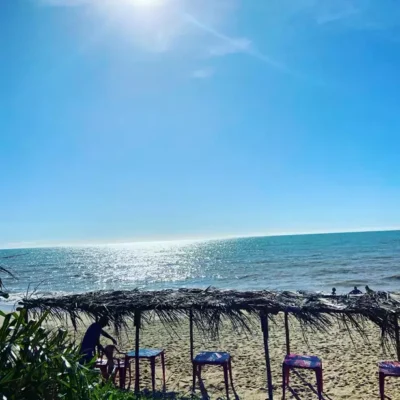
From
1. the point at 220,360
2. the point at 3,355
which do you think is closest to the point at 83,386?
the point at 3,355

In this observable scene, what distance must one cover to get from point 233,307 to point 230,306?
0.16 feet

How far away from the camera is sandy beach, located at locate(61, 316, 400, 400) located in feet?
21.9

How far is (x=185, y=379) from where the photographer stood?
24.8ft

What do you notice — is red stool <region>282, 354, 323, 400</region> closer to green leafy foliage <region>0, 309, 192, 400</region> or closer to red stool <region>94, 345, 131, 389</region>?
red stool <region>94, 345, 131, 389</region>

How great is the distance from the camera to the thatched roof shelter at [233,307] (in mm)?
5527

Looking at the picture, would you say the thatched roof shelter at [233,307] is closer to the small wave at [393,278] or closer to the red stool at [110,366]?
the red stool at [110,366]

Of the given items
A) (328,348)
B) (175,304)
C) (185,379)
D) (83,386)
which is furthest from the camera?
(328,348)

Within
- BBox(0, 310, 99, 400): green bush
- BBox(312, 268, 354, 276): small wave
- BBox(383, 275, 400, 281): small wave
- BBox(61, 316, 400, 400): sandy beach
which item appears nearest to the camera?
BBox(0, 310, 99, 400): green bush

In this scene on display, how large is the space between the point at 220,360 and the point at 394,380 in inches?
140

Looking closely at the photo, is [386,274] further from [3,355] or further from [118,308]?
[3,355]

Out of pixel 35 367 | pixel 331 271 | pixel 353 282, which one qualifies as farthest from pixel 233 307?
pixel 331 271

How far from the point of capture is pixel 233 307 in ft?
19.7

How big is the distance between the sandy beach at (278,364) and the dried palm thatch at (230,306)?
0.77 metres

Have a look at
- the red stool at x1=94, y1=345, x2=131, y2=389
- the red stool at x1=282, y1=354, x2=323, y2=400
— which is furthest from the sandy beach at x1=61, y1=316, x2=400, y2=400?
the red stool at x1=282, y1=354, x2=323, y2=400
